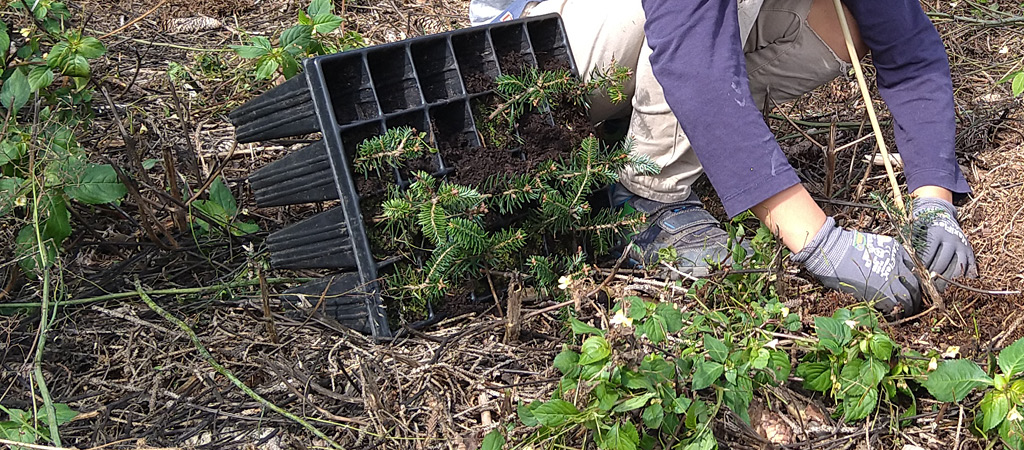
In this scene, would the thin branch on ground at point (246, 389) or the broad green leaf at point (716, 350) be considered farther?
the thin branch on ground at point (246, 389)

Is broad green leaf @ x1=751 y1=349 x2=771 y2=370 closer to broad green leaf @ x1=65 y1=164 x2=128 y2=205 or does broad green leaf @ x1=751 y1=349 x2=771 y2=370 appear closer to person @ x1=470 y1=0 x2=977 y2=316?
person @ x1=470 y1=0 x2=977 y2=316

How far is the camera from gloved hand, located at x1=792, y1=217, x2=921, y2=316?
1.69m

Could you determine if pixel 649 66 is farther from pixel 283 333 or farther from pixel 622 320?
pixel 283 333

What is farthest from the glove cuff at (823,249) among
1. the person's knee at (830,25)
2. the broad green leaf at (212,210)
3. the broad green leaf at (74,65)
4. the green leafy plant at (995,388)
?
the broad green leaf at (74,65)

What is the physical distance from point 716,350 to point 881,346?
0.96ft

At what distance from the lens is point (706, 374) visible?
1.30 m

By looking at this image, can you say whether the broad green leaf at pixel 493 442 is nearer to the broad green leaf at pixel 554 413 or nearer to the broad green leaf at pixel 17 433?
the broad green leaf at pixel 554 413

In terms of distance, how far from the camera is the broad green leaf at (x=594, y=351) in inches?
51.4

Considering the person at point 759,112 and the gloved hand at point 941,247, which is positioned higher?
the person at point 759,112

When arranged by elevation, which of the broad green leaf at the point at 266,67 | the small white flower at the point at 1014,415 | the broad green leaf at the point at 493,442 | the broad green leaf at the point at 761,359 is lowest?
the small white flower at the point at 1014,415

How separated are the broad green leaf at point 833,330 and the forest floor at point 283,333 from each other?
171 mm

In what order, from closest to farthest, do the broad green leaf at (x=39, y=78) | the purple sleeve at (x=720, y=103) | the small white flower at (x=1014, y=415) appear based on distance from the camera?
1. the small white flower at (x=1014, y=415)
2. the purple sleeve at (x=720, y=103)
3. the broad green leaf at (x=39, y=78)

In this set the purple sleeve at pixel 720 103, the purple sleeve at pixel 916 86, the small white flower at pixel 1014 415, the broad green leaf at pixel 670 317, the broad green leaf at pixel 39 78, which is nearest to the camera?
the small white flower at pixel 1014 415

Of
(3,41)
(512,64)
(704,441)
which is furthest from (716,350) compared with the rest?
(3,41)
